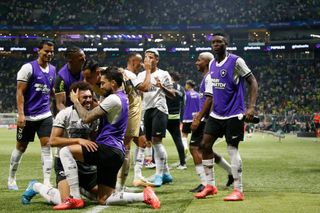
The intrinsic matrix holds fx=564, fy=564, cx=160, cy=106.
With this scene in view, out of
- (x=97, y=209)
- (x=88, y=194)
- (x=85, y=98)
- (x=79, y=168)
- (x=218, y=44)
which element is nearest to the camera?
(x=97, y=209)

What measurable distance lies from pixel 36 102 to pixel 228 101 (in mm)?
3062

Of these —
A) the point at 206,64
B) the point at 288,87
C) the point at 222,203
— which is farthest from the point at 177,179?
the point at 288,87

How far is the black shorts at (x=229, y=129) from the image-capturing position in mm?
7773

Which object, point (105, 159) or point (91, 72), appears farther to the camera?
point (91, 72)

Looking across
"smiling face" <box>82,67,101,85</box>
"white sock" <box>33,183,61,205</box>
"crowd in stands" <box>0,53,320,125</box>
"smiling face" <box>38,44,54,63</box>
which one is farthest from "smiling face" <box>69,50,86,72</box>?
"crowd in stands" <box>0,53,320,125</box>

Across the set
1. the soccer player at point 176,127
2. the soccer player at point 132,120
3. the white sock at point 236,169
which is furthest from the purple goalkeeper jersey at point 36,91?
the soccer player at point 176,127

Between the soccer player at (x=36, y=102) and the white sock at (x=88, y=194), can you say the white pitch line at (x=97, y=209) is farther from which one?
the soccer player at (x=36, y=102)

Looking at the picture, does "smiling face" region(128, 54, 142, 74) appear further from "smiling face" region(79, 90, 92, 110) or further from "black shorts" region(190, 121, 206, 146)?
"smiling face" region(79, 90, 92, 110)

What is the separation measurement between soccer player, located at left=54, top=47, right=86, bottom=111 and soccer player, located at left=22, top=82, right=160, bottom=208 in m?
0.79

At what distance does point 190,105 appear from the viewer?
47.4 feet

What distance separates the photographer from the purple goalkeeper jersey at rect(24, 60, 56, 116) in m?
8.80

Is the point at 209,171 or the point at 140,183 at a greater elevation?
the point at 209,171

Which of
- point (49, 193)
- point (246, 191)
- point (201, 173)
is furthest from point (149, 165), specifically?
point (49, 193)

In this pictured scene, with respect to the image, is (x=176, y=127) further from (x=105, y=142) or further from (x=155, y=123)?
(x=105, y=142)
